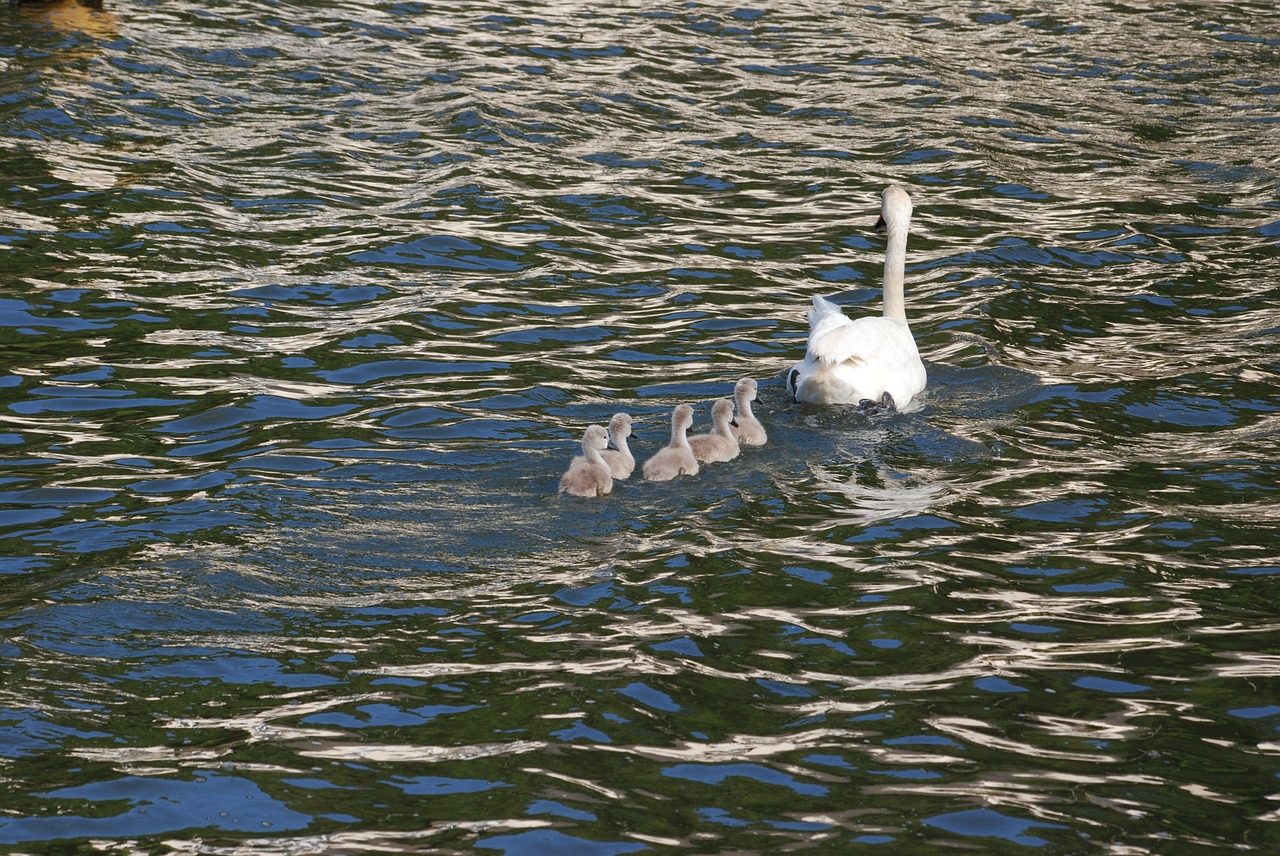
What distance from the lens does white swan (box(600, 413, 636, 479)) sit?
8883 mm

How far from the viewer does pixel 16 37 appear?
19406 millimetres

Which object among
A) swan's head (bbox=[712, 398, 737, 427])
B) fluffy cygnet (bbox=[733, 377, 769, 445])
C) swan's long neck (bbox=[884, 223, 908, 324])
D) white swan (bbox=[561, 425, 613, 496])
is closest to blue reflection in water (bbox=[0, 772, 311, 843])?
white swan (bbox=[561, 425, 613, 496])

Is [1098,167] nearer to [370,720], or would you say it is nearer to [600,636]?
[600,636]

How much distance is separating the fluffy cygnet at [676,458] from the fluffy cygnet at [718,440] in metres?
0.16

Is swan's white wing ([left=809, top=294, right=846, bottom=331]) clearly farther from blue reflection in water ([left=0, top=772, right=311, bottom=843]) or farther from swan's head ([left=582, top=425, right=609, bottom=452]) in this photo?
blue reflection in water ([left=0, top=772, right=311, bottom=843])

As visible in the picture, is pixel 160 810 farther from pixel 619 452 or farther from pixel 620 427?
pixel 620 427

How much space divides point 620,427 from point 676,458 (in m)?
0.44

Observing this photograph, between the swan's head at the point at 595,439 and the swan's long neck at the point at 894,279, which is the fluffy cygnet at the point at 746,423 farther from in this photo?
the swan's long neck at the point at 894,279

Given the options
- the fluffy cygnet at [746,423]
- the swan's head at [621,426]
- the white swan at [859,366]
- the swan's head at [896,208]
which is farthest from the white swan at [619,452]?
the swan's head at [896,208]

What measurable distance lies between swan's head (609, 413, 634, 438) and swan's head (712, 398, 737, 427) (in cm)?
59

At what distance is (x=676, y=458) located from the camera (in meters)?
8.95

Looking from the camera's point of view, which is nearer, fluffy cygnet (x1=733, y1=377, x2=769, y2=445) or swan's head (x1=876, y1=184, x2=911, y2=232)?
fluffy cygnet (x1=733, y1=377, x2=769, y2=445)

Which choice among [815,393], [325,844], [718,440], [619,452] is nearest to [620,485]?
[619,452]

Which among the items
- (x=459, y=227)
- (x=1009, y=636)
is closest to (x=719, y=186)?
(x=459, y=227)
